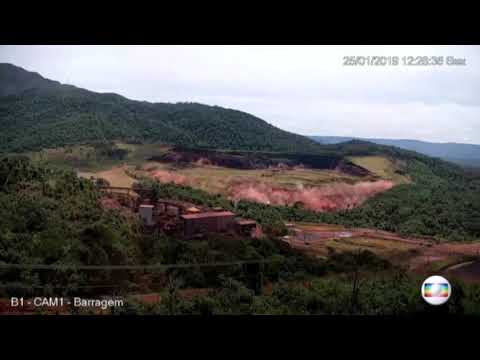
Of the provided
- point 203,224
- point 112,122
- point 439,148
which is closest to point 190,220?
point 203,224

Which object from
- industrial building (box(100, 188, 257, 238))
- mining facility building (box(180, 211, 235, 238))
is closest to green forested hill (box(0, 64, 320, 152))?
industrial building (box(100, 188, 257, 238))

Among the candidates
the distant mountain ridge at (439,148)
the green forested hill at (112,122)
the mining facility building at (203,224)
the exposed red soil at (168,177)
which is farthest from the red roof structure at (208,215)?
the distant mountain ridge at (439,148)

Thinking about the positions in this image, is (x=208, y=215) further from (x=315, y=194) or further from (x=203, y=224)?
(x=315, y=194)

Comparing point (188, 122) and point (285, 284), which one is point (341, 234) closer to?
point (285, 284)

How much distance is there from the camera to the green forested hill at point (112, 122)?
4836 mm

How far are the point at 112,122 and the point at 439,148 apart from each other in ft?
13.3

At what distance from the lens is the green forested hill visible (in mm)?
4836

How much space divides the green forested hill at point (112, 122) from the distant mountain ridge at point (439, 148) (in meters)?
0.29

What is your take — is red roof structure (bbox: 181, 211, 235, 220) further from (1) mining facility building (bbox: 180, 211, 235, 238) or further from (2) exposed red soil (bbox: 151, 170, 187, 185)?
(2) exposed red soil (bbox: 151, 170, 187, 185)

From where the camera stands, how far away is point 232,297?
13.3 ft

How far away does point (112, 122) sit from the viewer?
17.3 feet

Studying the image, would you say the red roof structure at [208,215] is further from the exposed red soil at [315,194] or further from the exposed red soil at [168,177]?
the exposed red soil at [168,177]
